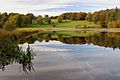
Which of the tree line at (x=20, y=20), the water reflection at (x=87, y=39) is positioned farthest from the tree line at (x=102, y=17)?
the water reflection at (x=87, y=39)

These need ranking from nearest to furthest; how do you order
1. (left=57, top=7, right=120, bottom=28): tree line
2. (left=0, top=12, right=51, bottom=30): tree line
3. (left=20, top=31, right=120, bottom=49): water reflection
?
(left=20, top=31, right=120, bottom=49): water reflection
(left=0, top=12, right=51, bottom=30): tree line
(left=57, top=7, right=120, bottom=28): tree line

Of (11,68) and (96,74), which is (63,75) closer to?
(96,74)

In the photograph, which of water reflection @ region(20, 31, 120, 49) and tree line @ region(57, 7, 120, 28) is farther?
tree line @ region(57, 7, 120, 28)

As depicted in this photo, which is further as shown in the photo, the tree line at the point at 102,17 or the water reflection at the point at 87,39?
the tree line at the point at 102,17

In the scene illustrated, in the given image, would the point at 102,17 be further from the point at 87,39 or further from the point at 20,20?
the point at 87,39

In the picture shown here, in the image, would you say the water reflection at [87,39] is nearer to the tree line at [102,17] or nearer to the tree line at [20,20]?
the tree line at [20,20]

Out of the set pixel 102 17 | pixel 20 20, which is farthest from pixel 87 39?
pixel 102 17

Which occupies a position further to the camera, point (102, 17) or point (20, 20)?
point (102, 17)

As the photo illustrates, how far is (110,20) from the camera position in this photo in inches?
3666

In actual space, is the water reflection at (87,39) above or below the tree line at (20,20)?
below

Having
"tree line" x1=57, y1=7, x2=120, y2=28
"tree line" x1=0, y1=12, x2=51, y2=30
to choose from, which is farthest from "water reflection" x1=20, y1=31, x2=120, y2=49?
"tree line" x1=57, y1=7, x2=120, y2=28

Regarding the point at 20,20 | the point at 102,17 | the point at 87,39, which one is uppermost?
the point at 20,20

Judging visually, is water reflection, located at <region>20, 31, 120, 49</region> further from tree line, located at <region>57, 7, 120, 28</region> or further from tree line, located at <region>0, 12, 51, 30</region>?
tree line, located at <region>57, 7, 120, 28</region>

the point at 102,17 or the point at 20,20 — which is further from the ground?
the point at 20,20
